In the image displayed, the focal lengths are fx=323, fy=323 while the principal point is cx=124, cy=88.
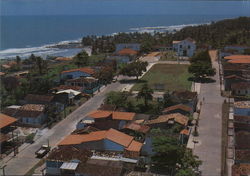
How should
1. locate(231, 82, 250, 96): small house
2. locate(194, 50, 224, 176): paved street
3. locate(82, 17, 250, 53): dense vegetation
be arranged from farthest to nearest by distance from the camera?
locate(82, 17, 250, 53): dense vegetation → locate(231, 82, 250, 96): small house → locate(194, 50, 224, 176): paved street

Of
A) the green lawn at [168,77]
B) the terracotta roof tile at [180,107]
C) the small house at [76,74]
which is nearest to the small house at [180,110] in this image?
the terracotta roof tile at [180,107]

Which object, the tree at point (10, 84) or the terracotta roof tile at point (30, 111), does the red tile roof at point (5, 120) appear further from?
the tree at point (10, 84)

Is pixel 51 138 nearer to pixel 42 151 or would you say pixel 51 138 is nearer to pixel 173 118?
pixel 42 151

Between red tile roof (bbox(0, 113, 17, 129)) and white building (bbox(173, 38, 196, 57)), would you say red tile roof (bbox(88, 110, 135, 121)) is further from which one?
white building (bbox(173, 38, 196, 57))

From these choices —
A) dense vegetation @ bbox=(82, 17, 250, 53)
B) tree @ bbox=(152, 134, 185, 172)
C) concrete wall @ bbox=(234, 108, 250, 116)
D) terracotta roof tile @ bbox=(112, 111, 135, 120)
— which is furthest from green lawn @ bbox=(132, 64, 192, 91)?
tree @ bbox=(152, 134, 185, 172)

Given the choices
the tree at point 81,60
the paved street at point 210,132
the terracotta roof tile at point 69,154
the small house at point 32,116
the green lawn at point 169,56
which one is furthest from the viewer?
the green lawn at point 169,56

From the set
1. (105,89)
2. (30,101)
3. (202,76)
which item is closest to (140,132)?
(30,101)
